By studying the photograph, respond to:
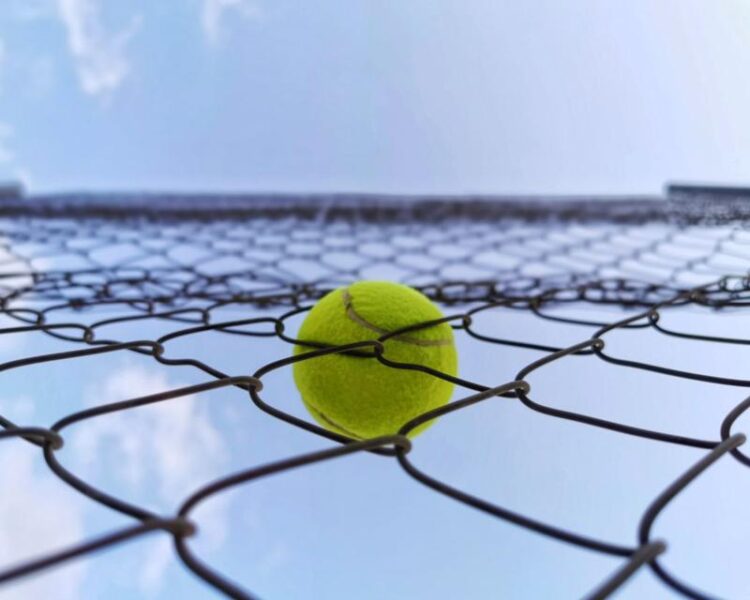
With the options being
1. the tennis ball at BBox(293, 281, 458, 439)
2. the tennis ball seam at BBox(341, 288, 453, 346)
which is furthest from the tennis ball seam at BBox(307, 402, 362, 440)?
the tennis ball seam at BBox(341, 288, 453, 346)

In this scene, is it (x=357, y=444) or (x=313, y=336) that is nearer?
(x=357, y=444)

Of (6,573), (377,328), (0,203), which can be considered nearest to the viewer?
(6,573)

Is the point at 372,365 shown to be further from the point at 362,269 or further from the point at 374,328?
the point at 362,269

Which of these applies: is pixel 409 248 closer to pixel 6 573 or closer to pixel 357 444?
pixel 357 444

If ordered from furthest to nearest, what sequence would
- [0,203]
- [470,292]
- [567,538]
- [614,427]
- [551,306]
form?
[0,203], [470,292], [551,306], [614,427], [567,538]

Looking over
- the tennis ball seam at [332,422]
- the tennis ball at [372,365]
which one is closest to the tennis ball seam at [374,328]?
the tennis ball at [372,365]

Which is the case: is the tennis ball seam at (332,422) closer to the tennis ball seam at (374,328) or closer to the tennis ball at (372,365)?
the tennis ball at (372,365)

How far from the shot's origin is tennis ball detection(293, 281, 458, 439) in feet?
4.12

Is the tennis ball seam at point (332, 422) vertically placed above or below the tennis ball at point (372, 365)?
below

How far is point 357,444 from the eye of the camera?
66 centimetres

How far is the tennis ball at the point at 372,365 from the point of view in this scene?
49.4 inches

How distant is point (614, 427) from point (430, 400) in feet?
1.73

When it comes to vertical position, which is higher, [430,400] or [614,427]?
[614,427]

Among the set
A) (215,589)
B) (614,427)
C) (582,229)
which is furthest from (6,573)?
(582,229)
